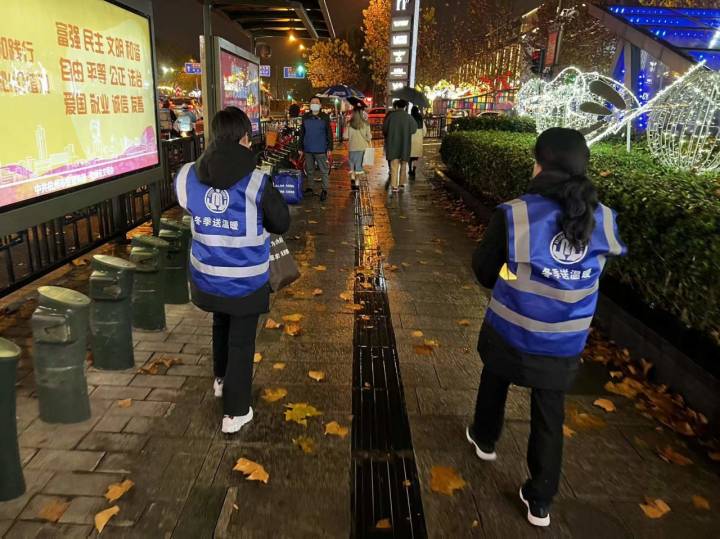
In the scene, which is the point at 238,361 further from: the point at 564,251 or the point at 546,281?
the point at 564,251

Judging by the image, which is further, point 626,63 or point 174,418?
point 626,63

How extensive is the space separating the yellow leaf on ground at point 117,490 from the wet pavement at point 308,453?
0.12 feet

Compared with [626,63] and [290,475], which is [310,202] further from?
[626,63]

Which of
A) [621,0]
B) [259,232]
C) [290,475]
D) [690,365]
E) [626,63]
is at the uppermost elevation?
[621,0]

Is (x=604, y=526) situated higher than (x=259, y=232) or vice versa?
(x=259, y=232)

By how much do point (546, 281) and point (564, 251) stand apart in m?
0.17

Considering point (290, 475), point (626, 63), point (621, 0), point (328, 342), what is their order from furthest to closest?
point (621, 0) → point (626, 63) → point (328, 342) → point (290, 475)

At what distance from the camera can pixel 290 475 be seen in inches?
126

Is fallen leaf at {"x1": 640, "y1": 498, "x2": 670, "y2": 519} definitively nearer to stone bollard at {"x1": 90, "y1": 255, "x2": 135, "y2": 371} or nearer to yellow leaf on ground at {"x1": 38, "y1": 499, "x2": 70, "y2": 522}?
yellow leaf on ground at {"x1": 38, "y1": 499, "x2": 70, "y2": 522}

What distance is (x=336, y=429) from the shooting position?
367 cm

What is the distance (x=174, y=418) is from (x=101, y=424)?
448mm

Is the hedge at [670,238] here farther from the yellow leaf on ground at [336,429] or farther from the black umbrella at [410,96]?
the black umbrella at [410,96]

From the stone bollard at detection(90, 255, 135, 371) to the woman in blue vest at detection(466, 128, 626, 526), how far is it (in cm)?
265

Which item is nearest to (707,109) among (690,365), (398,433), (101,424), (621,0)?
(690,365)
